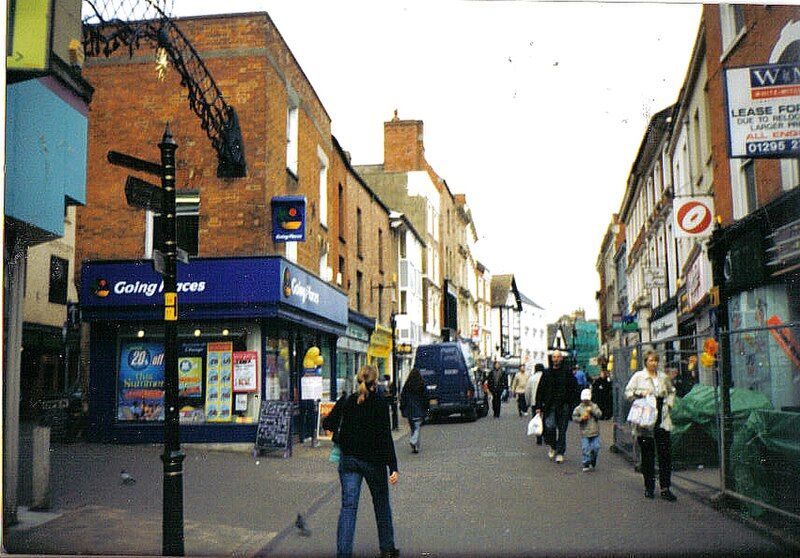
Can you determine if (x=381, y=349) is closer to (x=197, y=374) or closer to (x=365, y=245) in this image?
(x=365, y=245)

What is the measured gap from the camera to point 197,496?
10250 mm

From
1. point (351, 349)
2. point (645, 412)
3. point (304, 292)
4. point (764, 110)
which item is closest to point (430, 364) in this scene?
point (351, 349)

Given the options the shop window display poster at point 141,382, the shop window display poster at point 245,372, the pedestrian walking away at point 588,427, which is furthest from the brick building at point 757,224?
the shop window display poster at point 141,382

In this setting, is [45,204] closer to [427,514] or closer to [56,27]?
[56,27]

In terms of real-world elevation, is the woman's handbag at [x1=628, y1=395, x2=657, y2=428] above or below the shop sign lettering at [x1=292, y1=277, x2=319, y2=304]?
below

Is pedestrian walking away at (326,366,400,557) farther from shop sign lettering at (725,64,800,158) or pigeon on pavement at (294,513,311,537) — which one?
shop sign lettering at (725,64,800,158)

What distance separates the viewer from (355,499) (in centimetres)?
685

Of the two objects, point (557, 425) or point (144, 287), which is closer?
point (557, 425)

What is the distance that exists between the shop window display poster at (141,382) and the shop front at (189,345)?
0.06ft

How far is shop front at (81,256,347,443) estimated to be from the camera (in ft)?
51.1

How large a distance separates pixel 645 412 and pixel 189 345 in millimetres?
9028

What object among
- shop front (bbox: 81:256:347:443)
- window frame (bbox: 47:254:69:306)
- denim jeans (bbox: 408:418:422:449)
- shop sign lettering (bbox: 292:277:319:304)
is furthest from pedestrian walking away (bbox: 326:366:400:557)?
window frame (bbox: 47:254:69:306)

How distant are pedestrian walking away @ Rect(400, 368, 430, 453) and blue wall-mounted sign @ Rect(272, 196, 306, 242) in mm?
3564

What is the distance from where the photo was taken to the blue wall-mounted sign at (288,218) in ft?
53.4
